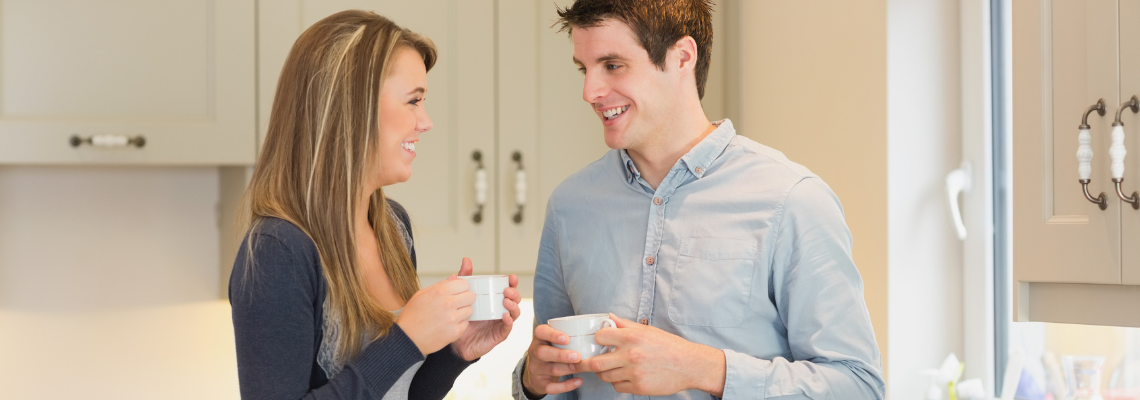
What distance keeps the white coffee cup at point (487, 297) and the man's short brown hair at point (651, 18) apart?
0.36m

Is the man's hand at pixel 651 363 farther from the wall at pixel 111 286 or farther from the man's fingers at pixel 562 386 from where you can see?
the wall at pixel 111 286

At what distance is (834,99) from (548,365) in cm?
97

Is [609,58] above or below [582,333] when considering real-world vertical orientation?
above

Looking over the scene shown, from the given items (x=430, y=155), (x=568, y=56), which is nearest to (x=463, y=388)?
(x=430, y=155)

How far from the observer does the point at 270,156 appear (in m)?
1.06

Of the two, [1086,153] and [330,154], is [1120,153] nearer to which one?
[1086,153]

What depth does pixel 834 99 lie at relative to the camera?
68.5 inches

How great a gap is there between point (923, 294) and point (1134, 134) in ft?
2.03

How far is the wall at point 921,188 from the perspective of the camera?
5.29ft

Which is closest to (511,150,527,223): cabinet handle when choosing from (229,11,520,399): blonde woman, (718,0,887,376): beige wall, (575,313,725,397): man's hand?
(718,0,887,376): beige wall

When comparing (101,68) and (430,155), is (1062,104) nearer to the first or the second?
(430,155)

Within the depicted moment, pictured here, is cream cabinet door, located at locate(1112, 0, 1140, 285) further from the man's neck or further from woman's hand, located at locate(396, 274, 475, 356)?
woman's hand, located at locate(396, 274, 475, 356)

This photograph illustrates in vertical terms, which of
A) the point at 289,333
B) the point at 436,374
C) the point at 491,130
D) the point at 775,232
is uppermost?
the point at 491,130

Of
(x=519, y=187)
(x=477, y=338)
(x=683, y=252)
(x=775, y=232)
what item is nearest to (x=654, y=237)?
(x=683, y=252)
